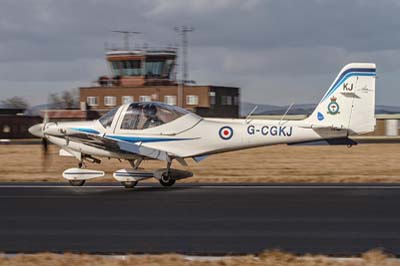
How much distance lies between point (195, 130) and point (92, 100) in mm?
71856

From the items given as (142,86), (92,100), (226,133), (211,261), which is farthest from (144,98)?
(211,261)

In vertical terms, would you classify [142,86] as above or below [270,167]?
above

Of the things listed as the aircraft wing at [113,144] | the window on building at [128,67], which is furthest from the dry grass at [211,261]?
the window on building at [128,67]

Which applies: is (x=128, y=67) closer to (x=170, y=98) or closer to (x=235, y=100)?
(x=170, y=98)

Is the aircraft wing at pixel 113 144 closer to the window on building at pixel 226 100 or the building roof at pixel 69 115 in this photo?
the building roof at pixel 69 115

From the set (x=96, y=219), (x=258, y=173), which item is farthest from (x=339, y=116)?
(x=96, y=219)

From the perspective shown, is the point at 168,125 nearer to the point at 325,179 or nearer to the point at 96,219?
the point at 325,179

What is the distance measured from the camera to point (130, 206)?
15.8 metres

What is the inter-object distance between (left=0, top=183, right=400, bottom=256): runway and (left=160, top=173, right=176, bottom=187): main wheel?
0.99 m

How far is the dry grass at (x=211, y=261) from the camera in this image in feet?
30.4

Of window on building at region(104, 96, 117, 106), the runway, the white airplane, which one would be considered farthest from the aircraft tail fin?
window on building at region(104, 96, 117, 106)

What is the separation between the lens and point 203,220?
13.3 m

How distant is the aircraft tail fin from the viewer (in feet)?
66.2

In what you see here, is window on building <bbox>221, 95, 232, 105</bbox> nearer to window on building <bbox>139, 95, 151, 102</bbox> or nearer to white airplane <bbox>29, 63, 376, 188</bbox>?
window on building <bbox>139, 95, 151, 102</bbox>
